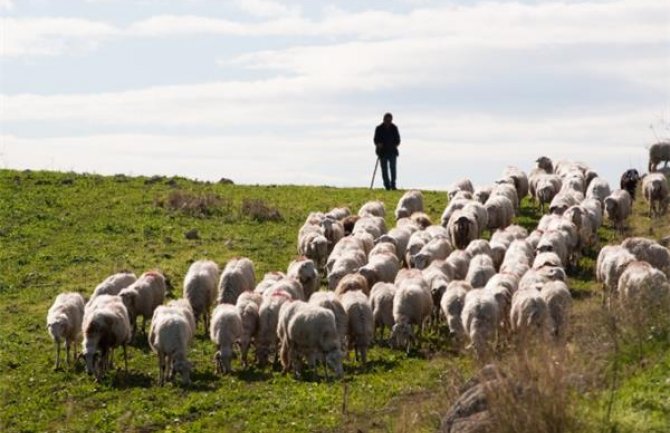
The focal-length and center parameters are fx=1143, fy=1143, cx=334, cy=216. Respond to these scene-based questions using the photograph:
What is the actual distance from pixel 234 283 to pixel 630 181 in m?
14.2

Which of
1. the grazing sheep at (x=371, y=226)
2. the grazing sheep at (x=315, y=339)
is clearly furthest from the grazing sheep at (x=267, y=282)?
the grazing sheep at (x=371, y=226)

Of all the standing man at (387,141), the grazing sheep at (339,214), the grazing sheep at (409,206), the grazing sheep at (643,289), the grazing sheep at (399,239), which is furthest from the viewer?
the standing man at (387,141)

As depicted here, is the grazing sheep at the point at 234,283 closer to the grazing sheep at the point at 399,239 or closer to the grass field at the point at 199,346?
the grass field at the point at 199,346

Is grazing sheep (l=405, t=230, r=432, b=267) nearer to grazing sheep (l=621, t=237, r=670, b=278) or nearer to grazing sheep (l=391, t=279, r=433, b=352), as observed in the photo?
grazing sheep (l=621, t=237, r=670, b=278)

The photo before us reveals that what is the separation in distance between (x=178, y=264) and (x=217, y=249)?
1.62 meters

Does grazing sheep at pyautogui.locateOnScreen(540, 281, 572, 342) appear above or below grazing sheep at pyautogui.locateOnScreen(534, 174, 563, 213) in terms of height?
below

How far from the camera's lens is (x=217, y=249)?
2964 cm

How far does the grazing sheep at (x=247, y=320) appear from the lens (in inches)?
783

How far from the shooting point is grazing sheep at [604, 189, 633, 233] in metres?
29.0

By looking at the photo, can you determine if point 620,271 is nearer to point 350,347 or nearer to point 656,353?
point 350,347

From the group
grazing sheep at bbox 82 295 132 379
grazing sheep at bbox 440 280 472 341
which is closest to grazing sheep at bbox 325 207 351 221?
grazing sheep at bbox 440 280 472 341

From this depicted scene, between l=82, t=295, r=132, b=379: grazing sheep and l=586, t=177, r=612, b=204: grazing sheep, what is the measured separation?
616 inches

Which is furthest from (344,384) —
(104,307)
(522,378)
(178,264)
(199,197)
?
(199,197)

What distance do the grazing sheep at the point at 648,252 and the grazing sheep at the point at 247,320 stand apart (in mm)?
8103
